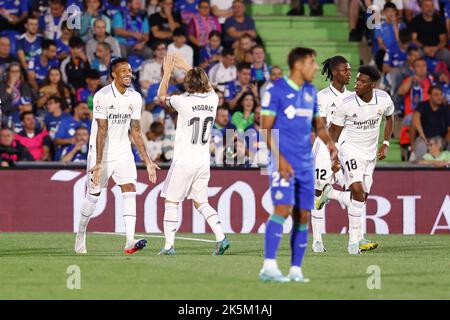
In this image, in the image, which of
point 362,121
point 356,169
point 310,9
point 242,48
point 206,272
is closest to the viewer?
point 206,272

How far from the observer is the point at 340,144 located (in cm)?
1789

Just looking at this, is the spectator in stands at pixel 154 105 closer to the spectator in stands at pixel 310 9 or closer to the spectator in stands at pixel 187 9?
the spectator in stands at pixel 187 9

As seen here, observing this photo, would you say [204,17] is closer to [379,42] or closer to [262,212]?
[379,42]

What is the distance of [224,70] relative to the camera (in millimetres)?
25609

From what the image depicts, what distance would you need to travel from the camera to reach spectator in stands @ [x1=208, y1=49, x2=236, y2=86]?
25.5 metres

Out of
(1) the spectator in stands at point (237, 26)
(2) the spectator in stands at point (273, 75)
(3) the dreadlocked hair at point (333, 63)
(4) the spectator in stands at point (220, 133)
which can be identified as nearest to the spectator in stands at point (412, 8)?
(1) the spectator in stands at point (237, 26)

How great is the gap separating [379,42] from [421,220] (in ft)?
17.9

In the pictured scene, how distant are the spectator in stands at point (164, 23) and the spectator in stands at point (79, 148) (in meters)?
3.55

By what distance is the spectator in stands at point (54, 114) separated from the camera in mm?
24078

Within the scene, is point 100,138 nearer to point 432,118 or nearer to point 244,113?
point 244,113

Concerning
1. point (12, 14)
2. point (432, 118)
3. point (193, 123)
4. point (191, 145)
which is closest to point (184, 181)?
point (191, 145)

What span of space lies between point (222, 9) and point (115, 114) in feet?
36.7

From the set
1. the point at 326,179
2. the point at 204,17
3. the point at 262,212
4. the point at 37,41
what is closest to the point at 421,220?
the point at 262,212
